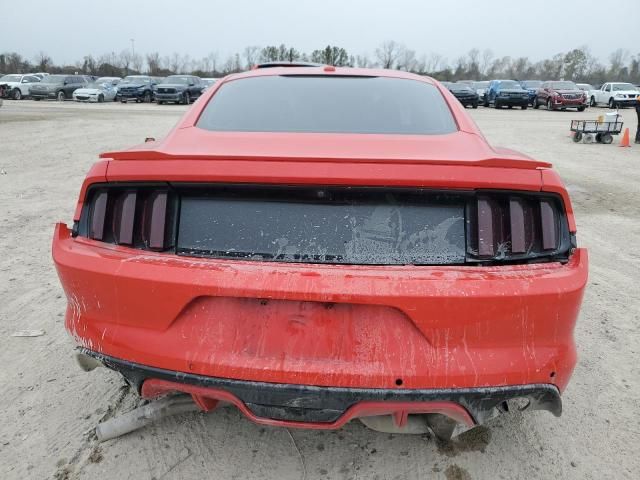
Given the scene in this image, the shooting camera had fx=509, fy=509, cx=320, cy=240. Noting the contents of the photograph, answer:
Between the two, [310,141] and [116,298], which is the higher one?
[310,141]

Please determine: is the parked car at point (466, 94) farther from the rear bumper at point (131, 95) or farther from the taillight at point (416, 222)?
the taillight at point (416, 222)

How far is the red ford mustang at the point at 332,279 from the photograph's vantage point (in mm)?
1729

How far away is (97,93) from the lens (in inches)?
1209

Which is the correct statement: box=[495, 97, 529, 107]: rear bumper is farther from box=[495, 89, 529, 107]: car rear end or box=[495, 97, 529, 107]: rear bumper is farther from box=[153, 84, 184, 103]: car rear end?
box=[153, 84, 184, 103]: car rear end

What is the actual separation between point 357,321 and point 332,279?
0.17 metres

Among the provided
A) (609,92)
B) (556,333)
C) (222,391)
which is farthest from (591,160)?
(609,92)

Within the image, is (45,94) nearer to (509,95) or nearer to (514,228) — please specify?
(509,95)

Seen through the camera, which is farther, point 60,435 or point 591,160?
point 591,160

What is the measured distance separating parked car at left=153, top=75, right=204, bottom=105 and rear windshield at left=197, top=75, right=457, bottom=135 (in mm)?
27211

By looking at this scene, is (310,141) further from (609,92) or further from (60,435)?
(609,92)

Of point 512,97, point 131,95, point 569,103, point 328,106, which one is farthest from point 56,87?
point 328,106

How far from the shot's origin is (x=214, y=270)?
1795 mm

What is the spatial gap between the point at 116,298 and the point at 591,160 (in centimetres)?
1153

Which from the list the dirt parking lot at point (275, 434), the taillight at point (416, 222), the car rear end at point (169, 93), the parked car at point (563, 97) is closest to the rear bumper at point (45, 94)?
the car rear end at point (169, 93)
